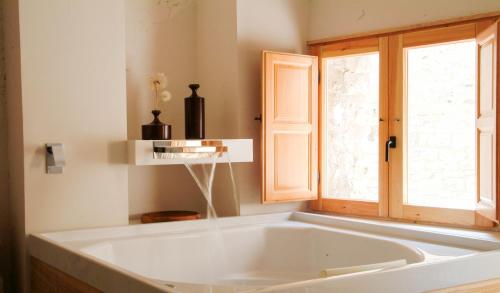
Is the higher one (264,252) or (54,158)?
(54,158)

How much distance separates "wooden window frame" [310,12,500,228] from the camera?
3020 millimetres

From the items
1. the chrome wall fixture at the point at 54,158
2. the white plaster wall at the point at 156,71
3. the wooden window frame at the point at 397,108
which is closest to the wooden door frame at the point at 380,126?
the wooden window frame at the point at 397,108

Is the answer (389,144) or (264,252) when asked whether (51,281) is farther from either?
(389,144)

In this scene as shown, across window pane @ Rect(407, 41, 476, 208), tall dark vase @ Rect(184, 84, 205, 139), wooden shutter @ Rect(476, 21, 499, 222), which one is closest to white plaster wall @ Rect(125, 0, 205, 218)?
tall dark vase @ Rect(184, 84, 205, 139)

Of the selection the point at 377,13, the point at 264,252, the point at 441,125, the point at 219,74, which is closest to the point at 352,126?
the point at 441,125

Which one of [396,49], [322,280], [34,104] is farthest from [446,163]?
[34,104]

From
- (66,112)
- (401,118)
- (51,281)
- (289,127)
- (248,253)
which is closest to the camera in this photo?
(51,281)

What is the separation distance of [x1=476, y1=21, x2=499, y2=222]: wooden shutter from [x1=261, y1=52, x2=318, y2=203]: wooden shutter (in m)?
1.00

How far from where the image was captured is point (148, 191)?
3.37 meters

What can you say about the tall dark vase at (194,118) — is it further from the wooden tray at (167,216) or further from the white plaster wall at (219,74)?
the wooden tray at (167,216)

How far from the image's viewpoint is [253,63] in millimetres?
3383

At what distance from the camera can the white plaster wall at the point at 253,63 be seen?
11.0ft

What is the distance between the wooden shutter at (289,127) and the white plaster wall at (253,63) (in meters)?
0.16

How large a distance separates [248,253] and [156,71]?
1.25 m
